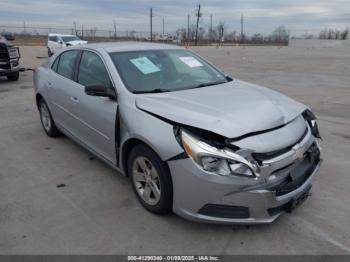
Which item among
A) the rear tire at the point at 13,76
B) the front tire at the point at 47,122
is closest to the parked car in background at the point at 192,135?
the front tire at the point at 47,122

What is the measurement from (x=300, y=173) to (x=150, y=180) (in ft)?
4.44

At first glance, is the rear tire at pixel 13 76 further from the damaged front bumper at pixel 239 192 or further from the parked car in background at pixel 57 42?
the parked car in background at pixel 57 42

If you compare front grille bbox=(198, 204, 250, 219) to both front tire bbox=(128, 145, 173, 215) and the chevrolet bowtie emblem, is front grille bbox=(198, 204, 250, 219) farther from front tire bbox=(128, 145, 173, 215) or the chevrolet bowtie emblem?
the chevrolet bowtie emblem

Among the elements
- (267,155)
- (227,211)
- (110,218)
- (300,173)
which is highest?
(267,155)

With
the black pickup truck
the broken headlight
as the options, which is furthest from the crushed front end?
the black pickup truck

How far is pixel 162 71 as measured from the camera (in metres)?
4.06

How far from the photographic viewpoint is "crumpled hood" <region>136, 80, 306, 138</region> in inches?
113

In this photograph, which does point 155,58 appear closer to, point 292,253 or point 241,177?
point 241,177

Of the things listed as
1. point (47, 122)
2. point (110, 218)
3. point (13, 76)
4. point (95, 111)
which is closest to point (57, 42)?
point (13, 76)

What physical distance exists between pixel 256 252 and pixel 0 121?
19.1 ft

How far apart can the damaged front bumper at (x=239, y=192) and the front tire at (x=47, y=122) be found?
324 centimetres

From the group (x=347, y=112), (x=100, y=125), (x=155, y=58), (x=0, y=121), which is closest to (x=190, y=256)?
(x=100, y=125)

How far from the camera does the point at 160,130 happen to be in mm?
3014

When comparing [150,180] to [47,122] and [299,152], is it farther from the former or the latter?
[47,122]
